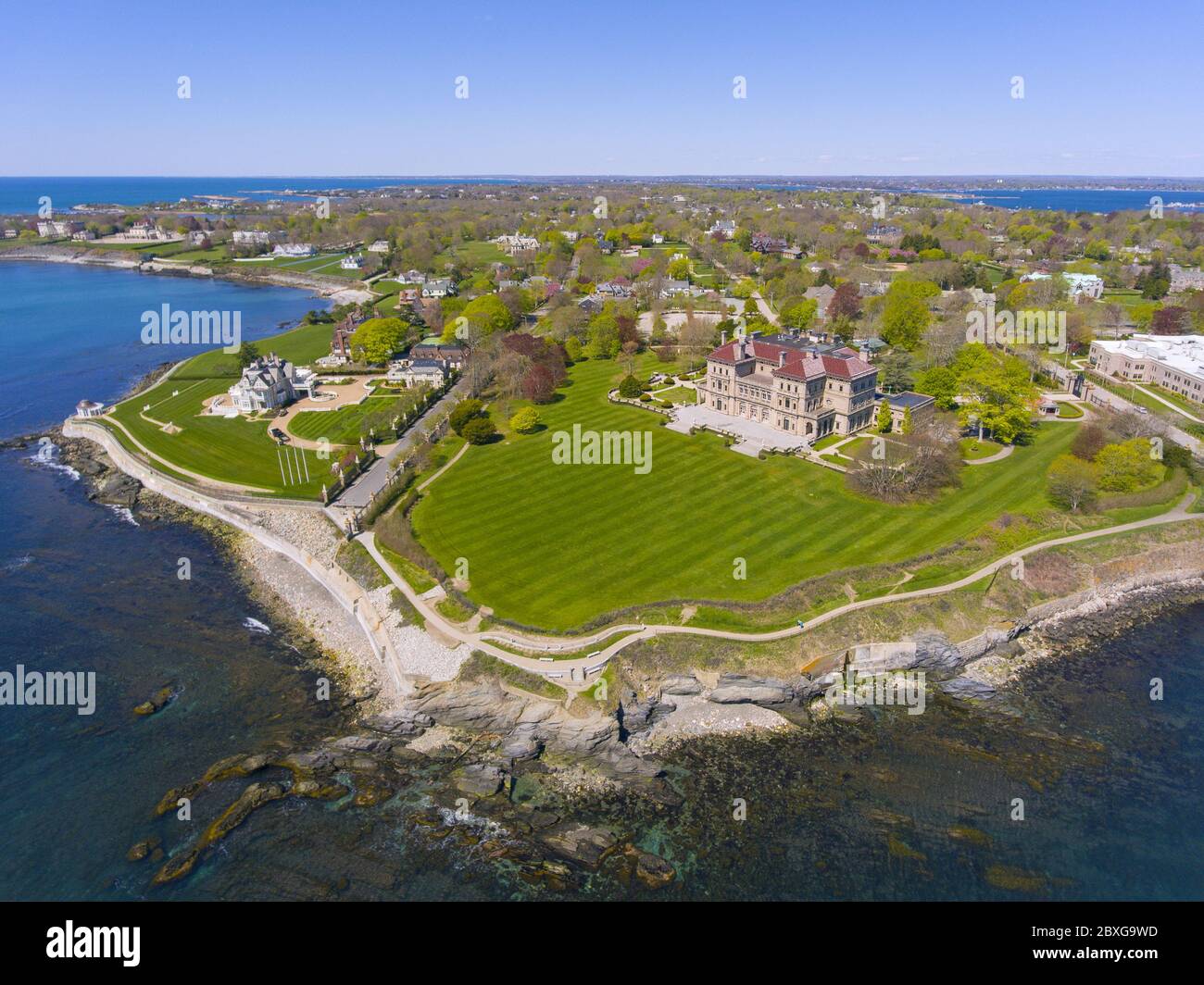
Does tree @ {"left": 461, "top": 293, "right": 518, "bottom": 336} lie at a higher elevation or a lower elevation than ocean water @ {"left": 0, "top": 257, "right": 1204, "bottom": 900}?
higher

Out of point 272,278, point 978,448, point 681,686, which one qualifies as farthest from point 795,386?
point 272,278

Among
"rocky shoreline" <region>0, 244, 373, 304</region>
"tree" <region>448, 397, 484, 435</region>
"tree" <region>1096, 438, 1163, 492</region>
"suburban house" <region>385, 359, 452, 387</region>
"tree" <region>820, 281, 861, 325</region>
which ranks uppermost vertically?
"rocky shoreline" <region>0, 244, 373, 304</region>

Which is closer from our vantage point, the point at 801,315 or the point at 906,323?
the point at 906,323

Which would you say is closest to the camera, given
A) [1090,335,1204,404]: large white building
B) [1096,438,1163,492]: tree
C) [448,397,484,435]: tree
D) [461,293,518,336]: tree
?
[1096,438,1163,492]: tree

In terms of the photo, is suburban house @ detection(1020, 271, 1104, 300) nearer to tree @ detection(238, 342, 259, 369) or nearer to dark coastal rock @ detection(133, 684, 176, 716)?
tree @ detection(238, 342, 259, 369)

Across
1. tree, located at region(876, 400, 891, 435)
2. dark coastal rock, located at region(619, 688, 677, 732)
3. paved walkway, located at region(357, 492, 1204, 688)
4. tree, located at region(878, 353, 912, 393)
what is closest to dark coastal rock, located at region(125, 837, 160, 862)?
paved walkway, located at region(357, 492, 1204, 688)

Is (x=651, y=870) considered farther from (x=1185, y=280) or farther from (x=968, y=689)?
(x=1185, y=280)
